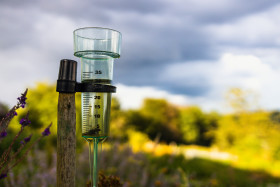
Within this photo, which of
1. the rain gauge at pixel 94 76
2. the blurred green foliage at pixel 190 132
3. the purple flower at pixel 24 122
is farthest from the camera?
the blurred green foliage at pixel 190 132

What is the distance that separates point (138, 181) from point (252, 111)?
53.9 ft

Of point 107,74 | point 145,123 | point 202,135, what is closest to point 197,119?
point 202,135

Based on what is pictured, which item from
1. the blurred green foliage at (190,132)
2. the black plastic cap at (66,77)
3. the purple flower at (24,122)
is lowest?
the blurred green foliage at (190,132)

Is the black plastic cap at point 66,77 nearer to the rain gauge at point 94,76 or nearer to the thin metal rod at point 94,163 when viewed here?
the rain gauge at point 94,76

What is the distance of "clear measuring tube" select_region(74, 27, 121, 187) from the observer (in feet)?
5.76

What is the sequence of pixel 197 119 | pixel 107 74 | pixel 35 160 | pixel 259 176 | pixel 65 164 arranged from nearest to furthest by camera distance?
pixel 65 164 < pixel 107 74 < pixel 35 160 < pixel 259 176 < pixel 197 119

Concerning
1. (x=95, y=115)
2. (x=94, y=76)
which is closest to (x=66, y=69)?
(x=94, y=76)

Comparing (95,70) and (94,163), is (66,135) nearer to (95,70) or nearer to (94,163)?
(94,163)

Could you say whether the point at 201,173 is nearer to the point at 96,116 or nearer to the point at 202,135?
the point at 96,116

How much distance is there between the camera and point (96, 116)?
1.75 m

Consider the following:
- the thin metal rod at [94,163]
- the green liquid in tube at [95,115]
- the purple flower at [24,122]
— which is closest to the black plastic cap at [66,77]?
the green liquid in tube at [95,115]

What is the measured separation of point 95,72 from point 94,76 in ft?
0.09

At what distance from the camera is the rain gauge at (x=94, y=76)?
5.74 ft

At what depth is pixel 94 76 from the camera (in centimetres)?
177
